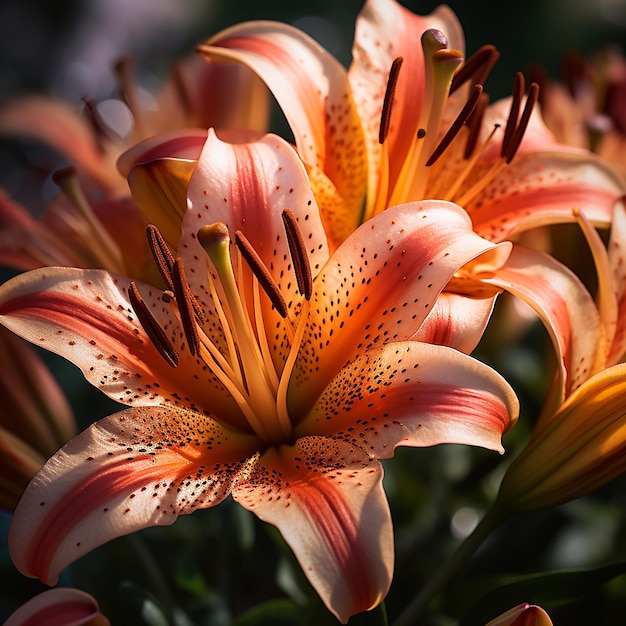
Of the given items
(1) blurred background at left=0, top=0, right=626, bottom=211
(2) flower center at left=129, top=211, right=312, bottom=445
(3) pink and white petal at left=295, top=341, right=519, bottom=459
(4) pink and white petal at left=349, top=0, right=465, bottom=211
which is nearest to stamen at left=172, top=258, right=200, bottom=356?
(2) flower center at left=129, top=211, right=312, bottom=445

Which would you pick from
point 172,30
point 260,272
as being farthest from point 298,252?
point 172,30

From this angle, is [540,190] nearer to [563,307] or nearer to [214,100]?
[563,307]

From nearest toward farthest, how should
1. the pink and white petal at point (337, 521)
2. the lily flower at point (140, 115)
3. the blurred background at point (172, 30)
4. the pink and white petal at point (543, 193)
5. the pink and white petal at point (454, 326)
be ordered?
the pink and white petal at point (337, 521) < the pink and white petal at point (454, 326) < the pink and white petal at point (543, 193) < the lily flower at point (140, 115) < the blurred background at point (172, 30)

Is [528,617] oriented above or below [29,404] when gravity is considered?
below

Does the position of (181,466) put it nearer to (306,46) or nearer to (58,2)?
(306,46)

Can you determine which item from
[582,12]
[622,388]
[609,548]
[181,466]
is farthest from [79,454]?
[582,12]

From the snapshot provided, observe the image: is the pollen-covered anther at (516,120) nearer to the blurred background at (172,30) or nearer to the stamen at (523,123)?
the stamen at (523,123)

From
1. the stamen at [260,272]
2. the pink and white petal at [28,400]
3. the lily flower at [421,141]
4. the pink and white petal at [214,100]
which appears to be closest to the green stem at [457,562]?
the lily flower at [421,141]
